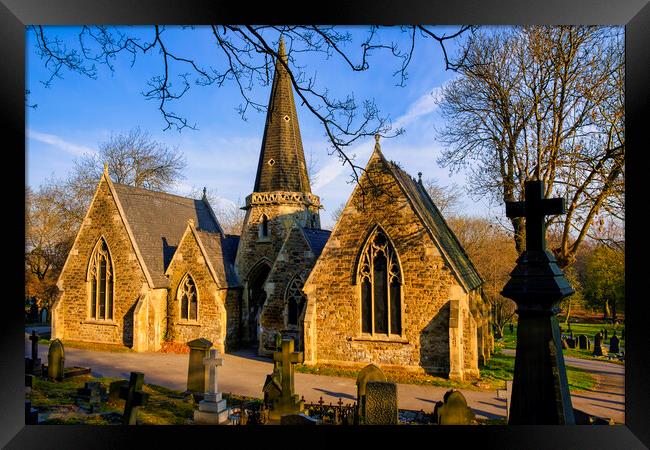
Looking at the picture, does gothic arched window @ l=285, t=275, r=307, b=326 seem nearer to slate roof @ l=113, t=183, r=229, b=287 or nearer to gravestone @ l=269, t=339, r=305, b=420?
slate roof @ l=113, t=183, r=229, b=287

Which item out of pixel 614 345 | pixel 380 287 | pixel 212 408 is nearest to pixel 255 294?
pixel 380 287

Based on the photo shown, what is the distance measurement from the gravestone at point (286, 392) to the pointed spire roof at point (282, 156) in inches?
323

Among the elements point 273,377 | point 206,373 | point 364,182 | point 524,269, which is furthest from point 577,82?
point 206,373

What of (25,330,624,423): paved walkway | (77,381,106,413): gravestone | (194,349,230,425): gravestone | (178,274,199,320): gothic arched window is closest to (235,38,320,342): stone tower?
(178,274,199,320): gothic arched window

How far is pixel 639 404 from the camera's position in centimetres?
447

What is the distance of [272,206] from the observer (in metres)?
14.5

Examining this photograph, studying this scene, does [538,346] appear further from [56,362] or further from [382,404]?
[56,362]

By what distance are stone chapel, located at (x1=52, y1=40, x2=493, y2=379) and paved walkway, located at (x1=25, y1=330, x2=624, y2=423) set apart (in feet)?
2.91

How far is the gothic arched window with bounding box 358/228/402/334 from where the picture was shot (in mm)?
10133

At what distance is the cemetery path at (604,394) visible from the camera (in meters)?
7.28

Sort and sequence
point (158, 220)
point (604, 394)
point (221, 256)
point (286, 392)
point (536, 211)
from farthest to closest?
point (158, 220)
point (221, 256)
point (604, 394)
point (286, 392)
point (536, 211)
